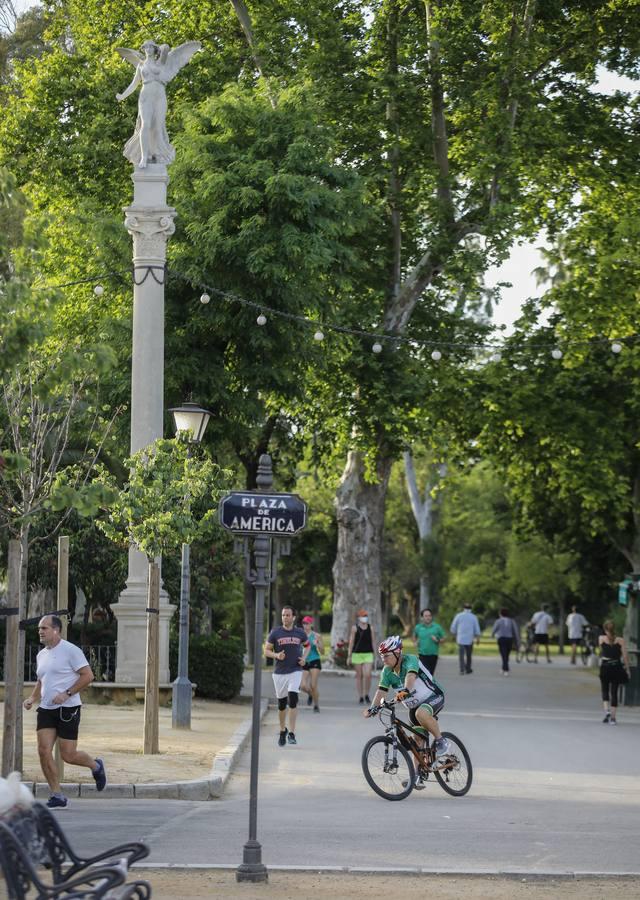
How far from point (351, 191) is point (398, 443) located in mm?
7529

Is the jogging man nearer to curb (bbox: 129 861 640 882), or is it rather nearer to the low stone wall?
curb (bbox: 129 861 640 882)

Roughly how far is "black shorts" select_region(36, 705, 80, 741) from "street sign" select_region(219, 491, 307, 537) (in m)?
3.58

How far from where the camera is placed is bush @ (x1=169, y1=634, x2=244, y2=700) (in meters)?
26.9

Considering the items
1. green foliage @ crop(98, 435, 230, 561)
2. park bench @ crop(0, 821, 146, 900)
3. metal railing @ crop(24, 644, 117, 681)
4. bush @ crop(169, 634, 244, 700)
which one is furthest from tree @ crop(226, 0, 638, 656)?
park bench @ crop(0, 821, 146, 900)

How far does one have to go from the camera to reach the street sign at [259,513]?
10.6 meters

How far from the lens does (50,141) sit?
35625 mm

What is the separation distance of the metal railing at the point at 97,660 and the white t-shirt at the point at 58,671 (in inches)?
478

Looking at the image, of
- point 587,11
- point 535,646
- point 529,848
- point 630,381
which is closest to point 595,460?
point 630,381

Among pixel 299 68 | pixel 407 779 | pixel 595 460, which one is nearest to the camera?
pixel 407 779

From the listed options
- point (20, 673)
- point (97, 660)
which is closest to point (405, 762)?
point (20, 673)

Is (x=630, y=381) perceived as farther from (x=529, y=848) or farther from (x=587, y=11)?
(x=529, y=848)

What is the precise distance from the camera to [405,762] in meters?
15.1

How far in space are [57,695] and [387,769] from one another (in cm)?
355

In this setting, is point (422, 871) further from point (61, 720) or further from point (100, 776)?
point (100, 776)
